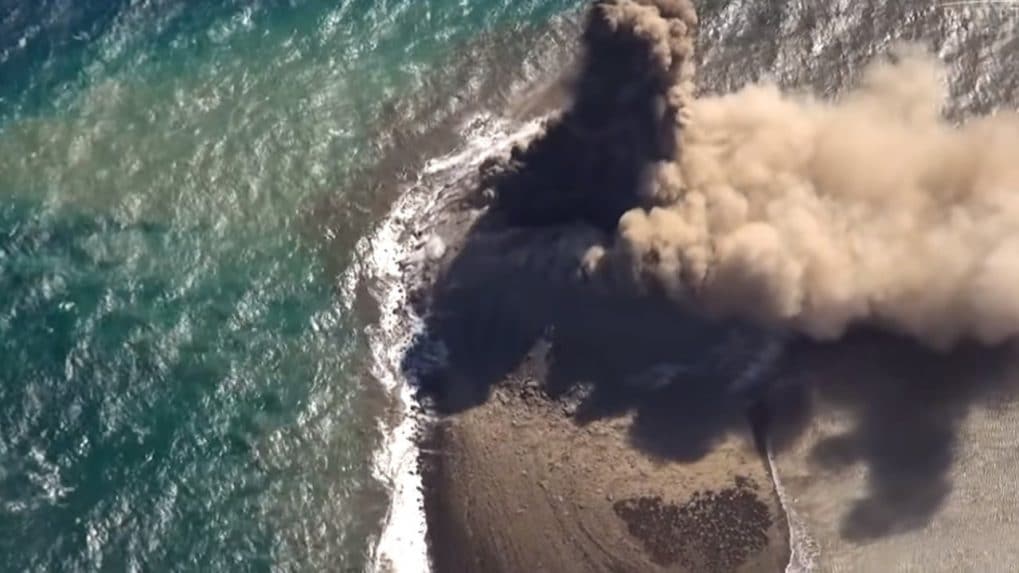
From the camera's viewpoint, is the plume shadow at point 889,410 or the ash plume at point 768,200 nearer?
the plume shadow at point 889,410

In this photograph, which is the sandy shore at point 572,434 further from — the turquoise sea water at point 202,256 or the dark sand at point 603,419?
the turquoise sea water at point 202,256

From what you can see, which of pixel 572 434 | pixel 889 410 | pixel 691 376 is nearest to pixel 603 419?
pixel 572 434

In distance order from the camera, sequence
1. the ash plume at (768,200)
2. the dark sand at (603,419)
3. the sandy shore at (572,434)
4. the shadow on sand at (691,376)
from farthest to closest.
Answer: the ash plume at (768,200) < the shadow on sand at (691,376) < the dark sand at (603,419) < the sandy shore at (572,434)

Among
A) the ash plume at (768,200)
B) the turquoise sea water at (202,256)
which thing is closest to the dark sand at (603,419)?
the ash plume at (768,200)

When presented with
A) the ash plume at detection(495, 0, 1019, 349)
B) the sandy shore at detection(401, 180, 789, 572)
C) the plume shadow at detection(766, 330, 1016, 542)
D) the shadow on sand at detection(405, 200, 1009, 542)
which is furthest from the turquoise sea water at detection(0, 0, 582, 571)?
the plume shadow at detection(766, 330, 1016, 542)

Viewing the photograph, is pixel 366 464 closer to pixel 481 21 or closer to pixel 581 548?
pixel 581 548

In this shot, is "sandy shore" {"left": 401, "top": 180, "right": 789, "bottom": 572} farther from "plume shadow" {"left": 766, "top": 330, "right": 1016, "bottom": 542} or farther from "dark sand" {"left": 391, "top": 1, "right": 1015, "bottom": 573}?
"plume shadow" {"left": 766, "top": 330, "right": 1016, "bottom": 542}

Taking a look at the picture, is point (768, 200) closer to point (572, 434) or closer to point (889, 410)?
point (889, 410)
